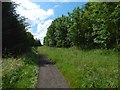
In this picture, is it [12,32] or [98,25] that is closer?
[12,32]

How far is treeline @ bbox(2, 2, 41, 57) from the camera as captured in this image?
27547 mm

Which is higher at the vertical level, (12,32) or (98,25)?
(98,25)

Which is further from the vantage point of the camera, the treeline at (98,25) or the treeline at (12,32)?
the treeline at (98,25)

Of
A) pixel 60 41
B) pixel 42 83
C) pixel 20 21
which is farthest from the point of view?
pixel 60 41

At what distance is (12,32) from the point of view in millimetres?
29172

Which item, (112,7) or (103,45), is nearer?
(112,7)

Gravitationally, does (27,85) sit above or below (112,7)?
below

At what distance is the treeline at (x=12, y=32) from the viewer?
2755cm

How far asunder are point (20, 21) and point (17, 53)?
3.74 meters

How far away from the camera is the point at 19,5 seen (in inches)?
1185

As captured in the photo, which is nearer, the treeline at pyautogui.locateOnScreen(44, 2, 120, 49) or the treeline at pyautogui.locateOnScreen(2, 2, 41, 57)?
the treeline at pyautogui.locateOnScreen(2, 2, 41, 57)

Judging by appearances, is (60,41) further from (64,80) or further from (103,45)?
(64,80)

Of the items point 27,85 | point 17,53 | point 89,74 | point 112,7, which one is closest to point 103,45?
point 112,7

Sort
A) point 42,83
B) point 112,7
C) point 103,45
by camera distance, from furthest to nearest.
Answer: point 103,45 < point 112,7 < point 42,83
